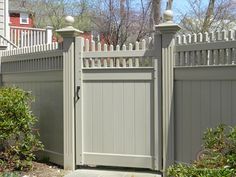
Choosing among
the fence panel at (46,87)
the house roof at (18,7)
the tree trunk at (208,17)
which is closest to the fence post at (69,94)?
the fence panel at (46,87)

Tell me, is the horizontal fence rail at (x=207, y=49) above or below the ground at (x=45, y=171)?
above

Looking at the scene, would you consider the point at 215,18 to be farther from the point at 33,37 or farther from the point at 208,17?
the point at 33,37

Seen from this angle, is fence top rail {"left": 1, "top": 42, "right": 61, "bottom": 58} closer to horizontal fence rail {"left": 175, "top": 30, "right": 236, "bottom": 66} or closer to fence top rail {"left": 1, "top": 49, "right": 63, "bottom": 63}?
fence top rail {"left": 1, "top": 49, "right": 63, "bottom": 63}

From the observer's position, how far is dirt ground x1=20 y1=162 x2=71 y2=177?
743 cm

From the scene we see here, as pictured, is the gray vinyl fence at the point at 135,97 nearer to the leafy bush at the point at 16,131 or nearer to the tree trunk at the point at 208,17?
the leafy bush at the point at 16,131

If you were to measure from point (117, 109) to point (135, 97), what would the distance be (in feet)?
1.30

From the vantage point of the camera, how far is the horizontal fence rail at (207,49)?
5.98 m

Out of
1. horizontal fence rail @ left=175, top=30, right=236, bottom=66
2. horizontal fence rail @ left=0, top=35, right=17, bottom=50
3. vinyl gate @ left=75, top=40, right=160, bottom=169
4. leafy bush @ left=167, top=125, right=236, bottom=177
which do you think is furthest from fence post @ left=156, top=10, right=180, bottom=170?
horizontal fence rail @ left=0, top=35, right=17, bottom=50

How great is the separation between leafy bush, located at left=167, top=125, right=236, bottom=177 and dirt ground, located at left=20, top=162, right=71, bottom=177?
3.17 metres

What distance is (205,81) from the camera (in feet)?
20.7

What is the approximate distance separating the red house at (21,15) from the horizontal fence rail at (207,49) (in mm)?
30180

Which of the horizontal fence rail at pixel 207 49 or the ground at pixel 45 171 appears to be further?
the ground at pixel 45 171

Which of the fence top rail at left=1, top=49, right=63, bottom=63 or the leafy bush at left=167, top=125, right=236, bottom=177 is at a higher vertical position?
the fence top rail at left=1, top=49, right=63, bottom=63

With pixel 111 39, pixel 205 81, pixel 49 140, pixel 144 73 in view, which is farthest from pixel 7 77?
pixel 111 39
